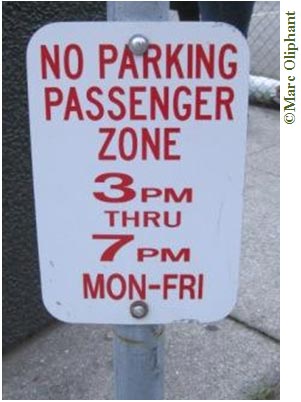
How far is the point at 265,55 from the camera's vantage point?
7.91 meters

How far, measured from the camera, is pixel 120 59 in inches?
42.9

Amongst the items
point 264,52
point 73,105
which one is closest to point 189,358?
point 73,105

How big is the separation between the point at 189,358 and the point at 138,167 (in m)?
1.63

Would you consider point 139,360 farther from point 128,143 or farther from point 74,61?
point 74,61

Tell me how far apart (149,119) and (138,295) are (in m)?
0.33

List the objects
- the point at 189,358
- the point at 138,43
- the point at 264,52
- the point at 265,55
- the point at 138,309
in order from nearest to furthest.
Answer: the point at 138,43 → the point at 138,309 → the point at 189,358 → the point at 265,55 → the point at 264,52

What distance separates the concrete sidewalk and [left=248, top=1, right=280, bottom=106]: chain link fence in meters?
2.85

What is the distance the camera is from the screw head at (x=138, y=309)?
49.0 inches

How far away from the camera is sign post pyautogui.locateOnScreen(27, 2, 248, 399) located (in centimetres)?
110

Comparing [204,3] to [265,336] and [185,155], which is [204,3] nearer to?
[265,336]

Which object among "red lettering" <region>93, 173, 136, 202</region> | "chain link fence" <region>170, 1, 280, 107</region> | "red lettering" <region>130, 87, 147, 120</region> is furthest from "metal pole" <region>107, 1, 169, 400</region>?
"chain link fence" <region>170, 1, 280, 107</region>

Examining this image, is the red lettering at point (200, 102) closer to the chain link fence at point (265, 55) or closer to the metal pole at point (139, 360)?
the metal pole at point (139, 360)

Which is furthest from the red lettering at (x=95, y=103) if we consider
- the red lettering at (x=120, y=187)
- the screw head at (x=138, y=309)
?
the screw head at (x=138, y=309)
